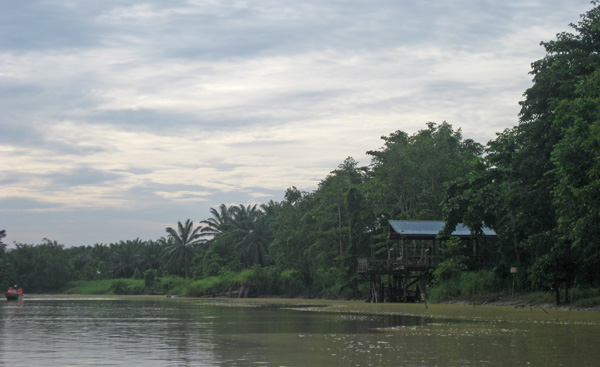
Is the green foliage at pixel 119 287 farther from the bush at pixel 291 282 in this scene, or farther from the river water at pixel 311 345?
the river water at pixel 311 345

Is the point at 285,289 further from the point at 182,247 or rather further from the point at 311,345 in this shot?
the point at 311,345

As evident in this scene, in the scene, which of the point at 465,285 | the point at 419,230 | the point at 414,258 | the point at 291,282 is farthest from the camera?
the point at 291,282

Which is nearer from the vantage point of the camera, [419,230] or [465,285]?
[465,285]

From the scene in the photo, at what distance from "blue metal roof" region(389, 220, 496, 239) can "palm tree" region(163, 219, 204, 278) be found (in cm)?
4842

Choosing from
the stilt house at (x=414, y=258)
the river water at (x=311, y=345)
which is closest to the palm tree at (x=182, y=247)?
the stilt house at (x=414, y=258)

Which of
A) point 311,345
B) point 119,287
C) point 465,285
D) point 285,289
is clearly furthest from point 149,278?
point 311,345

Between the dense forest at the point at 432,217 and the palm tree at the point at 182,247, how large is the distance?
0.65 feet

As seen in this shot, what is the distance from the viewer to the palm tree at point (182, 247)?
8744 centimetres

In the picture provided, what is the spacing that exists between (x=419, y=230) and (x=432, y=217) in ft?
30.4

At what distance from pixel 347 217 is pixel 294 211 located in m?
11.2

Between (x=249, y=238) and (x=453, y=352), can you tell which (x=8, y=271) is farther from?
(x=453, y=352)

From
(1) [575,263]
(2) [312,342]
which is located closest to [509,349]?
(2) [312,342]

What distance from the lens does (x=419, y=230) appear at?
4362 cm

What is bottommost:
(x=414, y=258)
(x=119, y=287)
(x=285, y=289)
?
(x=119, y=287)
